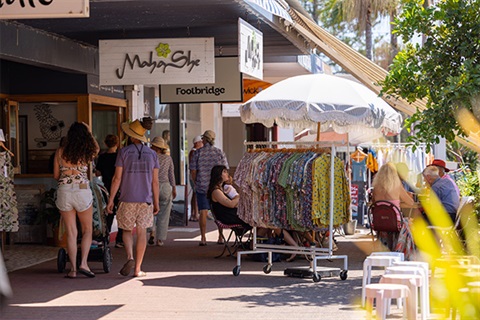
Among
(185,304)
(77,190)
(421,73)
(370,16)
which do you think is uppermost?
(370,16)

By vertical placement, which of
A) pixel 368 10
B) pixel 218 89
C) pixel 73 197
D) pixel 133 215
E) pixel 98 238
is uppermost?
pixel 368 10

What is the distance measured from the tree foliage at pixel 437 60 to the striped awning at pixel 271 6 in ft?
6.10

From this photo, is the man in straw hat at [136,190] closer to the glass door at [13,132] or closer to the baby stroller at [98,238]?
the baby stroller at [98,238]

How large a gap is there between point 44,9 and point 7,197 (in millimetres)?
5141

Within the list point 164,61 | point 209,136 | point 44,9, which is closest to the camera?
point 44,9

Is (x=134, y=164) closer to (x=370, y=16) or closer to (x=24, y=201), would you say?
(x=24, y=201)

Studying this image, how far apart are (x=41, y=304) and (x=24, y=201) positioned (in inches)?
240

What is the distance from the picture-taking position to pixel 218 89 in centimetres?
1623

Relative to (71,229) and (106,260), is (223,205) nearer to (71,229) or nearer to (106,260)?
(106,260)

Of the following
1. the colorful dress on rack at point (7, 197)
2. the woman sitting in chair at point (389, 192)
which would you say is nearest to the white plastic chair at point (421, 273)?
the woman sitting in chair at point (389, 192)

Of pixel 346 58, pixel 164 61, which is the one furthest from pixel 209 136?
pixel 164 61

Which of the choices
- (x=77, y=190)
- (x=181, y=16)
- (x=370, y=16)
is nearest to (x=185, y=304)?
(x=77, y=190)

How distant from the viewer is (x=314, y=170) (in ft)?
40.5

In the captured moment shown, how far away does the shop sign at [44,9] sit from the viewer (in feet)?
30.8
